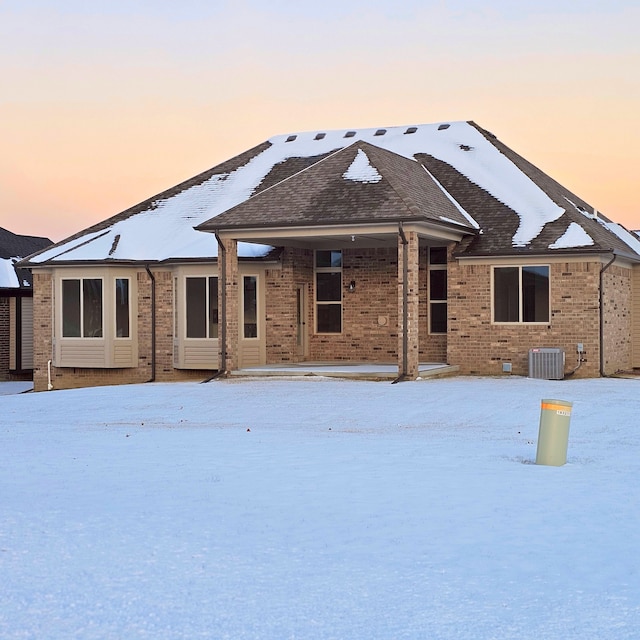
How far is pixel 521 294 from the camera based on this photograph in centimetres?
2416

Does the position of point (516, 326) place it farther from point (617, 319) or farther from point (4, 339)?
point (4, 339)

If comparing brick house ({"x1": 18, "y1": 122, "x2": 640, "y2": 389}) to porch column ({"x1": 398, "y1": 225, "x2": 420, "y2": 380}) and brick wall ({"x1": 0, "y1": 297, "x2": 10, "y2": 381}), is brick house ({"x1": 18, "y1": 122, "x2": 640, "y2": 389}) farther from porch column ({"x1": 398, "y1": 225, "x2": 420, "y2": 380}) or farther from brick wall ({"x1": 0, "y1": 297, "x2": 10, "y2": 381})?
brick wall ({"x1": 0, "y1": 297, "x2": 10, "y2": 381})

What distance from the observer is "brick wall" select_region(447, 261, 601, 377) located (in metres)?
23.6

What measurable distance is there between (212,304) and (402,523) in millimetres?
17705

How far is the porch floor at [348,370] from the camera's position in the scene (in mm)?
22953

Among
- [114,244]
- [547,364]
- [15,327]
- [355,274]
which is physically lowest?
[547,364]

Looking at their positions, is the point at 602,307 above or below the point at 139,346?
above

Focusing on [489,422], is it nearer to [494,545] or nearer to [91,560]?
[494,545]

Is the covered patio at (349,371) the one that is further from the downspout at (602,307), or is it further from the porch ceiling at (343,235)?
the downspout at (602,307)

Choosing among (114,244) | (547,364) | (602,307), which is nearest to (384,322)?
(547,364)

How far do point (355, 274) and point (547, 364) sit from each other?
5635 millimetres

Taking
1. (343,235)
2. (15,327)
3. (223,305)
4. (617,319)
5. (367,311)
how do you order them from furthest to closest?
(15,327), (367,311), (617,319), (223,305), (343,235)

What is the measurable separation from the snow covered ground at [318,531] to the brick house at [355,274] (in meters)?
8.11

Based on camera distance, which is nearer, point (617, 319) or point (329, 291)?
point (617, 319)
